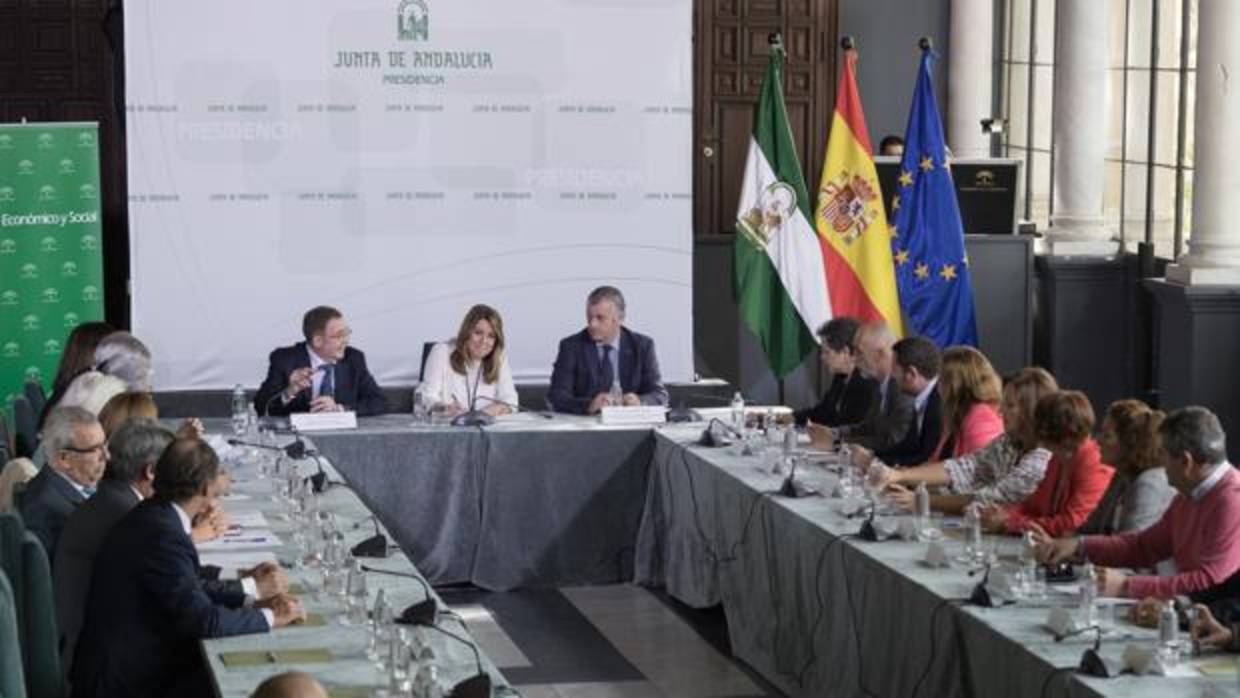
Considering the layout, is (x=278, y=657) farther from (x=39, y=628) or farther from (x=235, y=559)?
(x=235, y=559)

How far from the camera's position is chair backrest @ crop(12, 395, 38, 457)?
334 inches

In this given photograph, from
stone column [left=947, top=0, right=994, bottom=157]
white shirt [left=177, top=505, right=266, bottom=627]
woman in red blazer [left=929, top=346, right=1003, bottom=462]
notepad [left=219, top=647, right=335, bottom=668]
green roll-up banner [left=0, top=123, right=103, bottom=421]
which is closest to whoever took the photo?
notepad [left=219, top=647, right=335, bottom=668]

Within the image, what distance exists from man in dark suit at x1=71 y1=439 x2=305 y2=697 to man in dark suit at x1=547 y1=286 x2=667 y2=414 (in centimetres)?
422

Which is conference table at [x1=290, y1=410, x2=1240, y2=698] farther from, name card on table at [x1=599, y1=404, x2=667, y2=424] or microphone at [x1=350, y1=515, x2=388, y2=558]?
microphone at [x1=350, y1=515, x2=388, y2=558]

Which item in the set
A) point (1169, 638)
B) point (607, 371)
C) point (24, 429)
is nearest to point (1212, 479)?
point (1169, 638)

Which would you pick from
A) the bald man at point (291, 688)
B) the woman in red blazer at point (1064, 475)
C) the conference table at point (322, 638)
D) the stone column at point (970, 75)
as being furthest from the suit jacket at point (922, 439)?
the stone column at point (970, 75)

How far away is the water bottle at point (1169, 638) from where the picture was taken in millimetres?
4918

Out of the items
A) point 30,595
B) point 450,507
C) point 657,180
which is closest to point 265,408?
point 450,507

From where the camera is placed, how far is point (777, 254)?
35.3ft

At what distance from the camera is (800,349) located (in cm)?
1083

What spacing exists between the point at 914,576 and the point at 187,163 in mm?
5396

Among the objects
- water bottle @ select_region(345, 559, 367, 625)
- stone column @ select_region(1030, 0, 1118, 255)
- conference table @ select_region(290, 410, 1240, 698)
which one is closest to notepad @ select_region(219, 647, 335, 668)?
water bottle @ select_region(345, 559, 367, 625)

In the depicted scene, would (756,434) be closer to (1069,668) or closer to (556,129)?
(556,129)

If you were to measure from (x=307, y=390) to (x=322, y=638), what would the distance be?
13.1 feet
